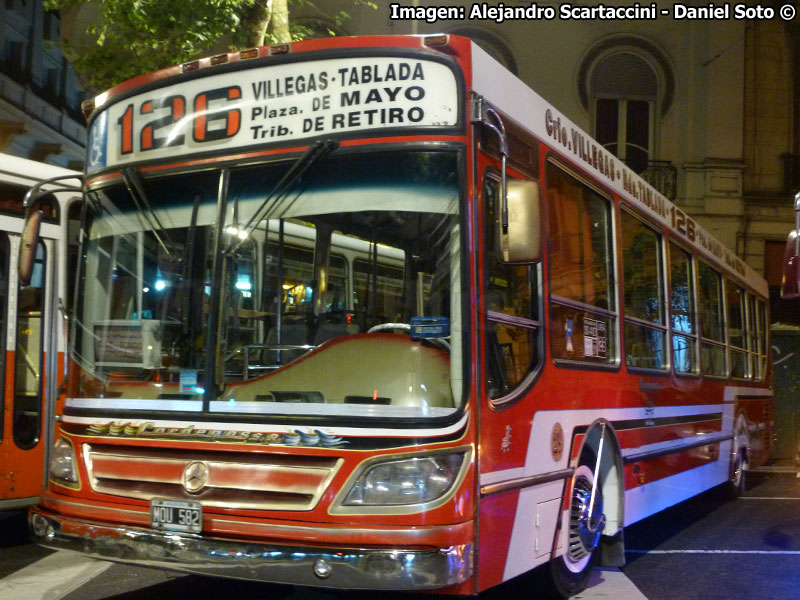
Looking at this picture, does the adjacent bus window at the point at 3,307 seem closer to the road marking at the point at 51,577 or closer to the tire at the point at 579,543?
the road marking at the point at 51,577

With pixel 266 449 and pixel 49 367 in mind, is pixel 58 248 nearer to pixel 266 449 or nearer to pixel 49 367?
pixel 49 367

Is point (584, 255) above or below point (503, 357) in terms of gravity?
above

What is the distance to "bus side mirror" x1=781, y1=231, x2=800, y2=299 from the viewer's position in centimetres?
623

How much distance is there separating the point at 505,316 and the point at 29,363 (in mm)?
4491

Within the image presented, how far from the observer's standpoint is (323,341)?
4684 mm

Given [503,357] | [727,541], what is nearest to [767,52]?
[727,541]

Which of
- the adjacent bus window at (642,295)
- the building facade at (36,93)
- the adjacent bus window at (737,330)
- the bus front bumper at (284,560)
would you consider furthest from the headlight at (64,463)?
the building facade at (36,93)

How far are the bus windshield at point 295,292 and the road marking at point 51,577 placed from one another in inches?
60.8

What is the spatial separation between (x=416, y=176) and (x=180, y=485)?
1.86m

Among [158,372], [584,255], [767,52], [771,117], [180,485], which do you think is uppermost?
[767,52]

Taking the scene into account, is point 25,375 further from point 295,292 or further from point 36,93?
point 36,93

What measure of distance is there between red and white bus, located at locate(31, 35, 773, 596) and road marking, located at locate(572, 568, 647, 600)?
1.86ft

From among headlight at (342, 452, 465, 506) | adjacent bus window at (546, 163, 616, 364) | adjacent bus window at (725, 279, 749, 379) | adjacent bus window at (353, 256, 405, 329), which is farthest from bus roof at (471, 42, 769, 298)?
headlight at (342, 452, 465, 506)

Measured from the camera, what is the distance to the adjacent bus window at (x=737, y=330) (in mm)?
10688
